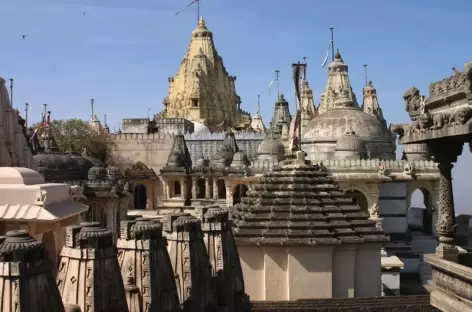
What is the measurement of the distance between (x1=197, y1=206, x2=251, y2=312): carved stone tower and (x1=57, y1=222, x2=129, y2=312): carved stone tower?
3.16 meters

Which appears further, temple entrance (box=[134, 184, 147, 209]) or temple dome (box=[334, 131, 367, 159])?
temple entrance (box=[134, 184, 147, 209])

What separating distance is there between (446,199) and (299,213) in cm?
637

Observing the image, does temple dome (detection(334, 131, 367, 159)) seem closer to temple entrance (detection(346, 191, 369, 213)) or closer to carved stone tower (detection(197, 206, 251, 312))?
temple entrance (detection(346, 191, 369, 213))

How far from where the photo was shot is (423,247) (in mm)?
29781

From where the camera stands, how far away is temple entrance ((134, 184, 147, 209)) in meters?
48.0

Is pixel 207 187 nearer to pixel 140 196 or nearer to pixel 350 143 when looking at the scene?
pixel 140 196

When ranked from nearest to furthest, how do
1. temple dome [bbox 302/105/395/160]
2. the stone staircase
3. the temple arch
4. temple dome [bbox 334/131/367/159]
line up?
the stone staircase < the temple arch < temple dome [bbox 334/131/367/159] < temple dome [bbox 302/105/395/160]

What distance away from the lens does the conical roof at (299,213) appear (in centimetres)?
1478

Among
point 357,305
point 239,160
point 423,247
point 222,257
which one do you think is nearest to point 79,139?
point 239,160

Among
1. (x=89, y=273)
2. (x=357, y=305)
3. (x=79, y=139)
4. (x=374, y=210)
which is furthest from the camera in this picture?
(x=79, y=139)

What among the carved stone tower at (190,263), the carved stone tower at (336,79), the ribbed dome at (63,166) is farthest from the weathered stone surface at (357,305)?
the carved stone tower at (336,79)

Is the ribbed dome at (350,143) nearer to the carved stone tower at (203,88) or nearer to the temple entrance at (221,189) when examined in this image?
the temple entrance at (221,189)

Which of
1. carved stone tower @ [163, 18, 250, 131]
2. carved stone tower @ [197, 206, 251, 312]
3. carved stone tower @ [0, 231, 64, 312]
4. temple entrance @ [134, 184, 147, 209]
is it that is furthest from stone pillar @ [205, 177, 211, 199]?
carved stone tower @ [0, 231, 64, 312]

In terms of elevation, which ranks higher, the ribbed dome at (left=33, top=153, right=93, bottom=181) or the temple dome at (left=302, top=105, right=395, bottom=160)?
the temple dome at (left=302, top=105, right=395, bottom=160)
